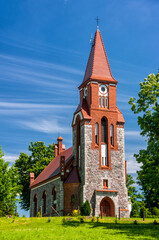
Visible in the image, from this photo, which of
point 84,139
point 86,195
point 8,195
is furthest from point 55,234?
point 8,195

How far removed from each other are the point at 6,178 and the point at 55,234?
29.2m

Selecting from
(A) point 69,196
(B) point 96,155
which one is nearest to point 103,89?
(B) point 96,155

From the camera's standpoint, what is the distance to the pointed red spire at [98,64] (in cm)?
4591

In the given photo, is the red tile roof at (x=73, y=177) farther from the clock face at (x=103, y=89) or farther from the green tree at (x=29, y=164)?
the green tree at (x=29, y=164)

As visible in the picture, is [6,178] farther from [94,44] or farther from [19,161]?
[94,44]

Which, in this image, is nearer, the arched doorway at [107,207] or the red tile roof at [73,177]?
the arched doorway at [107,207]

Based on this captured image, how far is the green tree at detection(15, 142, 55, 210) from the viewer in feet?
212

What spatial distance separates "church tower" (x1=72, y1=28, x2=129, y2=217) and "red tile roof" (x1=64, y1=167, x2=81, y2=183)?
52 cm

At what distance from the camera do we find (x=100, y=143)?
43.2 meters

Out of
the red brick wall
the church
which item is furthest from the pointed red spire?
the red brick wall

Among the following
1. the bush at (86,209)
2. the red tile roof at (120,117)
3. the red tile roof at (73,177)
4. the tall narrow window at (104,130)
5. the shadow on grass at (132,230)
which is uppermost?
the red tile roof at (120,117)

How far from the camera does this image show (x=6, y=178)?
170 ft

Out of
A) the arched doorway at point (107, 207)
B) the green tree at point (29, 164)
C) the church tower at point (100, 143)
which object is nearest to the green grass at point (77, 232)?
the church tower at point (100, 143)

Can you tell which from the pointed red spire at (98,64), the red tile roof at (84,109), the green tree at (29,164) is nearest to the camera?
the red tile roof at (84,109)
